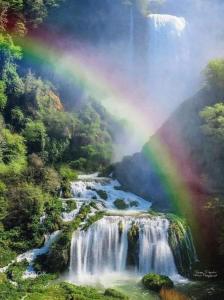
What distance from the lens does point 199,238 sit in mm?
33531

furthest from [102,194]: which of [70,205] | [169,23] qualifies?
[169,23]

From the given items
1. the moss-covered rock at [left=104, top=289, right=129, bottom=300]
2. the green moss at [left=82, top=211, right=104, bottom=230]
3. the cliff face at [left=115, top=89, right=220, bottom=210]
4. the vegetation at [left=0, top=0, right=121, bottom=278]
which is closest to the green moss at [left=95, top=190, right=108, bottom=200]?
the vegetation at [left=0, top=0, right=121, bottom=278]

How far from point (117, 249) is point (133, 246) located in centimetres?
115

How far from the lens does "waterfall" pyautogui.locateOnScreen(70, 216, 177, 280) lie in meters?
30.9

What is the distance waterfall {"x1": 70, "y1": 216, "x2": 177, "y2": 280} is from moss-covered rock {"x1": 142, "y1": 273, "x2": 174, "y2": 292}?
2525 mm

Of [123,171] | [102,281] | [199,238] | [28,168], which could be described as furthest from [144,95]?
[102,281]

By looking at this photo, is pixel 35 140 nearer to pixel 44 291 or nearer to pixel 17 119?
pixel 17 119

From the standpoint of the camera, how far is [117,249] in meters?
31.7

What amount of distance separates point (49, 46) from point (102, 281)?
32.4 meters

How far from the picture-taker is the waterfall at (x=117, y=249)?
30.9m

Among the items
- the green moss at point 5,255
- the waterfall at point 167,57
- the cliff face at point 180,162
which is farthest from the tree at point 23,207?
the waterfall at point 167,57

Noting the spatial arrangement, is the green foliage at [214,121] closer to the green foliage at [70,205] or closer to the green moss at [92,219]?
the green moss at [92,219]

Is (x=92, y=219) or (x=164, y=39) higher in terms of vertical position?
(x=164, y=39)

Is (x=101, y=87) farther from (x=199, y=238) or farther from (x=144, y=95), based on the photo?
(x=199, y=238)
